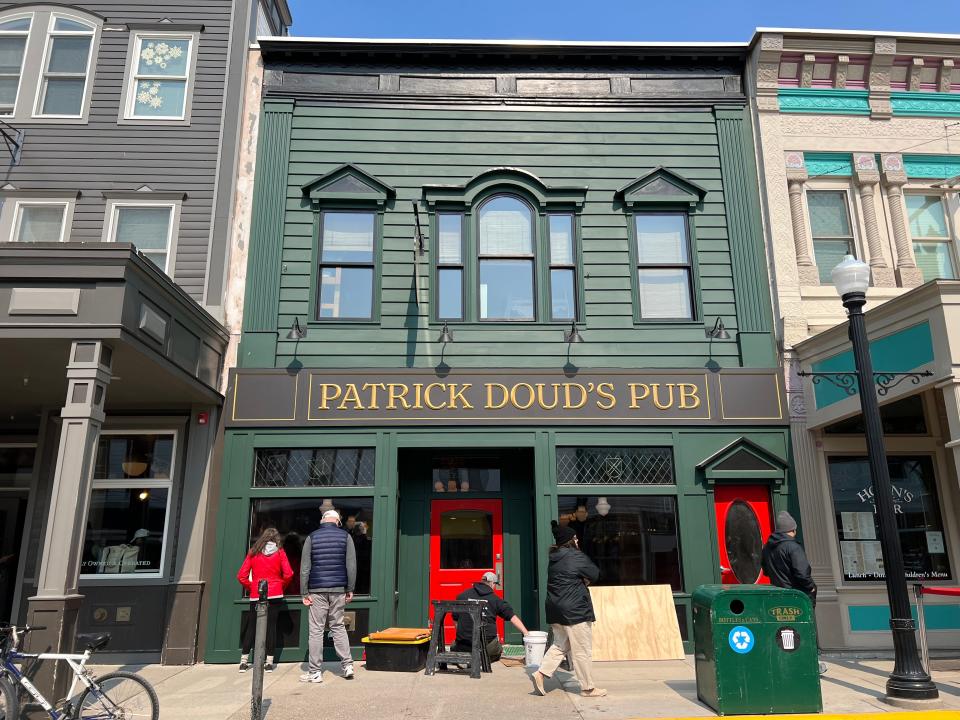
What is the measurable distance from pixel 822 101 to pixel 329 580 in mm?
10628

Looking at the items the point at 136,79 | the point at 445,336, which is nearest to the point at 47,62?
the point at 136,79

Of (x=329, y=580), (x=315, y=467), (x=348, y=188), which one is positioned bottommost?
(x=329, y=580)

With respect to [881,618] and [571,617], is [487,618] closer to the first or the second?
[571,617]

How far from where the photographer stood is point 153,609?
9.88 metres

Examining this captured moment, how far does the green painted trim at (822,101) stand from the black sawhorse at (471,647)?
928cm

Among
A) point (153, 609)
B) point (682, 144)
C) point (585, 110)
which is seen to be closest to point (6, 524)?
point (153, 609)

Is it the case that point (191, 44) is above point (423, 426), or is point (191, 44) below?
above

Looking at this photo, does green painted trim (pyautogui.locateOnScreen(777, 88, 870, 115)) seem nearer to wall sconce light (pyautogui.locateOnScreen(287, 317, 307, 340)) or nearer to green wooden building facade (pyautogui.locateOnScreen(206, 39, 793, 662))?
green wooden building facade (pyautogui.locateOnScreen(206, 39, 793, 662))

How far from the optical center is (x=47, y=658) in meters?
6.52

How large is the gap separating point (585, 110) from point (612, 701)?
8.97m

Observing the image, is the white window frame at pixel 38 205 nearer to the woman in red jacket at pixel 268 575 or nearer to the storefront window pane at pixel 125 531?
the storefront window pane at pixel 125 531

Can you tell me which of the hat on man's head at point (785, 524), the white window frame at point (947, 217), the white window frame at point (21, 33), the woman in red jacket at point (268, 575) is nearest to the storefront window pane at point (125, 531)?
the woman in red jacket at point (268, 575)

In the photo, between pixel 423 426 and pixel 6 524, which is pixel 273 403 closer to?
pixel 423 426

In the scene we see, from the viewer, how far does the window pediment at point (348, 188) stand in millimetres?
11484
